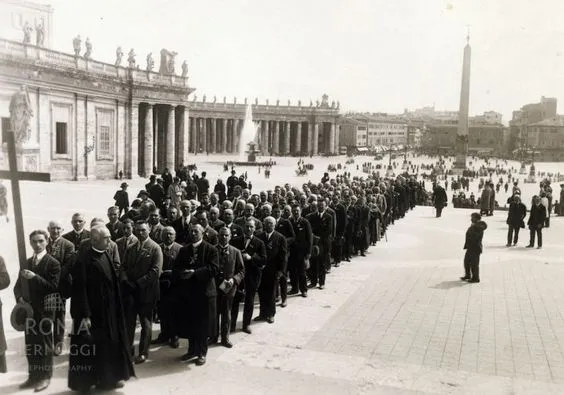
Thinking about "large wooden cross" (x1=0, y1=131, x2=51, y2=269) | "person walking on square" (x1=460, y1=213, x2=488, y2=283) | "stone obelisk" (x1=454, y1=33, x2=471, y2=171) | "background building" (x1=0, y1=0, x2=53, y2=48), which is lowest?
"person walking on square" (x1=460, y1=213, x2=488, y2=283)

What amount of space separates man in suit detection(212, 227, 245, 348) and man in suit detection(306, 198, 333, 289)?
13.4 ft

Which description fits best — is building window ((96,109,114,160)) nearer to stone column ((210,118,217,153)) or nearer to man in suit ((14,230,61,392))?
man in suit ((14,230,61,392))

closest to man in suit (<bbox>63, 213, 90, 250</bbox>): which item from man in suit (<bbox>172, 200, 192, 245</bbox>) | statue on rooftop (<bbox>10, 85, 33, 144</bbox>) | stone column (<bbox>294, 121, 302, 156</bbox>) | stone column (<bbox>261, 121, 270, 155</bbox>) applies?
man in suit (<bbox>172, 200, 192, 245</bbox>)

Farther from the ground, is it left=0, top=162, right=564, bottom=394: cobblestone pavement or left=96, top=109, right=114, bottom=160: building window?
left=96, top=109, right=114, bottom=160: building window

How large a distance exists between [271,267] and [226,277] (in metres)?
1.55

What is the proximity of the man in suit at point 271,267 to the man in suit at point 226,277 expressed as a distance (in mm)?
1187

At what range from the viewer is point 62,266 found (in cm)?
724

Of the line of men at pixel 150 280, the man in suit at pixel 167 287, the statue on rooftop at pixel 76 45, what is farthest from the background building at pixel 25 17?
the man in suit at pixel 167 287

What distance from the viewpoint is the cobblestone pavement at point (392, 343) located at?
24.0ft

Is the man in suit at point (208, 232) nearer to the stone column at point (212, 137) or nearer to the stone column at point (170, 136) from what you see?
the stone column at point (170, 136)

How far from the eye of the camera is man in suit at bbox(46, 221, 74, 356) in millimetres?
6793

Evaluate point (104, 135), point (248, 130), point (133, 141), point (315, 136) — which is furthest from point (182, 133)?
point (315, 136)

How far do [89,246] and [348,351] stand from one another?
399 centimetres

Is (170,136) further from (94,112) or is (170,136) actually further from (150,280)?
(150,280)
